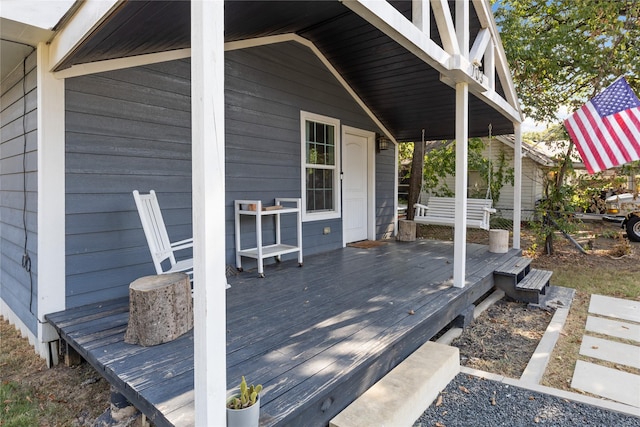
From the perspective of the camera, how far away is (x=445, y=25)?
3.04 metres

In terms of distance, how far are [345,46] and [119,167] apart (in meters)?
3.27

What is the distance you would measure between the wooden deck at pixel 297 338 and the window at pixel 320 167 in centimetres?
140

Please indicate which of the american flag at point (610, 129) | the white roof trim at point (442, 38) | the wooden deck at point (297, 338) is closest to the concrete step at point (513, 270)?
the wooden deck at point (297, 338)

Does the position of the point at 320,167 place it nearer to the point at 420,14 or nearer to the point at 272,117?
the point at 272,117

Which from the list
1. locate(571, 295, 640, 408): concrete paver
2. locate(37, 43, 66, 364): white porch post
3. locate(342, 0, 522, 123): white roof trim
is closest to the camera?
locate(342, 0, 522, 123): white roof trim

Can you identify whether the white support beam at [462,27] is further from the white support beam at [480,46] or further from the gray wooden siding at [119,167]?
the gray wooden siding at [119,167]

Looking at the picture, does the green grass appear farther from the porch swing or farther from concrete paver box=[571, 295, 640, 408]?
the porch swing

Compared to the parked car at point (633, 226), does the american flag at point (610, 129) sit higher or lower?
higher

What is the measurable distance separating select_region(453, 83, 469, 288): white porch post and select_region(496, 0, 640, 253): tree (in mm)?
4361

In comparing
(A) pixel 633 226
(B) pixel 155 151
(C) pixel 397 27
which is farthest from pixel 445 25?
(A) pixel 633 226

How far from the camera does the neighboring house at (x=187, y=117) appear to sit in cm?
142

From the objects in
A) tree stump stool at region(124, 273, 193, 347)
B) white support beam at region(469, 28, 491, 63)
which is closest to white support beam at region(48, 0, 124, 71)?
tree stump stool at region(124, 273, 193, 347)

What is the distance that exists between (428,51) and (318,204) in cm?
297

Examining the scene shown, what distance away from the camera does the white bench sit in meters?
5.42
